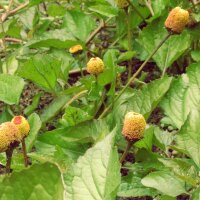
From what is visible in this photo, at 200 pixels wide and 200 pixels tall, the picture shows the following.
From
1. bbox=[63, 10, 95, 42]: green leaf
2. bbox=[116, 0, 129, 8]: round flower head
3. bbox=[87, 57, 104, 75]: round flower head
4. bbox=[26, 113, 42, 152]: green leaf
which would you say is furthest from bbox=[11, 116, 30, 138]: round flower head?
bbox=[63, 10, 95, 42]: green leaf

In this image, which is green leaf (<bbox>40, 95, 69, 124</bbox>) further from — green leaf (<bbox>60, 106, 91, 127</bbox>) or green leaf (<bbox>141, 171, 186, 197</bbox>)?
green leaf (<bbox>141, 171, 186, 197</bbox>)

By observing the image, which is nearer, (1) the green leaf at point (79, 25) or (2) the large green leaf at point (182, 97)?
(2) the large green leaf at point (182, 97)

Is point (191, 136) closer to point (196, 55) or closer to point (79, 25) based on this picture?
point (196, 55)

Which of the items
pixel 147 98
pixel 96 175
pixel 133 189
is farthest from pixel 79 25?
pixel 96 175

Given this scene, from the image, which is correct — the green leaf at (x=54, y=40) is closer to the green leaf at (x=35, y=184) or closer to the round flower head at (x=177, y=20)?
the round flower head at (x=177, y=20)

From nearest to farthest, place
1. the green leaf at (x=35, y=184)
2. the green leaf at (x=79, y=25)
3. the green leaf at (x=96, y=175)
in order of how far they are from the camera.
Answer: the green leaf at (x=35, y=184), the green leaf at (x=96, y=175), the green leaf at (x=79, y=25)

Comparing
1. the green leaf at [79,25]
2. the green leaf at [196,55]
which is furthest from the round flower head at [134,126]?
the green leaf at [79,25]
